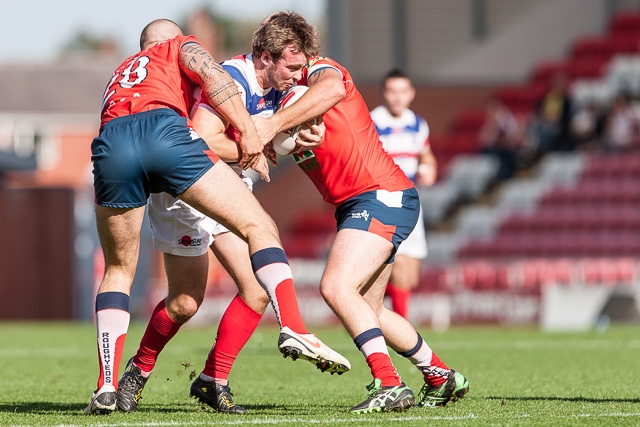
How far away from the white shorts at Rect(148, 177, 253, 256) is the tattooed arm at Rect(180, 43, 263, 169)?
0.71 metres

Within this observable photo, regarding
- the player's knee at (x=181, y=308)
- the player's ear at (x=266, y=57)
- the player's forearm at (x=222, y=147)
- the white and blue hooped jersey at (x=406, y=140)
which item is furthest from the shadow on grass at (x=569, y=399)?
the white and blue hooped jersey at (x=406, y=140)

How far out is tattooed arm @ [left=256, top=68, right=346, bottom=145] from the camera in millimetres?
5930

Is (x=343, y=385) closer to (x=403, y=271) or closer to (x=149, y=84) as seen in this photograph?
(x=403, y=271)

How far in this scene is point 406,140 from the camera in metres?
10.5

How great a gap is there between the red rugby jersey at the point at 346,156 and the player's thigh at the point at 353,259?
0.27 metres

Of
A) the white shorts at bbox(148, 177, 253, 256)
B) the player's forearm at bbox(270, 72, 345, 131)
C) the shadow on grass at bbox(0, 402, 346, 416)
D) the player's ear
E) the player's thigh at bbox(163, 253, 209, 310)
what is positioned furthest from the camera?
the player's thigh at bbox(163, 253, 209, 310)

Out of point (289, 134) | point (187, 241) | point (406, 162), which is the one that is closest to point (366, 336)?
point (289, 134)

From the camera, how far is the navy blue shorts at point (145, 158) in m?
5.70

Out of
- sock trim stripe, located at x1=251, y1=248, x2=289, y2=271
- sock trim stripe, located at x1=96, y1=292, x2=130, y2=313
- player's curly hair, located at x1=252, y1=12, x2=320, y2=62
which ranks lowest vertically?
sock trim stripe, located at x1=96, y1=292, x2=130, y2=313

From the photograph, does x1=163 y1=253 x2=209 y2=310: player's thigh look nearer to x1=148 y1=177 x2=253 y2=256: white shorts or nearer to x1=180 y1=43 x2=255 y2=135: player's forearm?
x1=148 y1=177 x2=253 y2=256: white shorts

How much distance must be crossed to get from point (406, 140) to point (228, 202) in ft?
16.0

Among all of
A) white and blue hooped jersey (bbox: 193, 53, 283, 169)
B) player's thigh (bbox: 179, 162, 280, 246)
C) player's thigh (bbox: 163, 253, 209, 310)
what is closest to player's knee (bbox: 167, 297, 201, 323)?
player's thigh (bbox: 163, 253, 209, 310)

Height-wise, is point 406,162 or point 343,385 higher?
point 406,162

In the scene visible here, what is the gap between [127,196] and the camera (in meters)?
5.79
